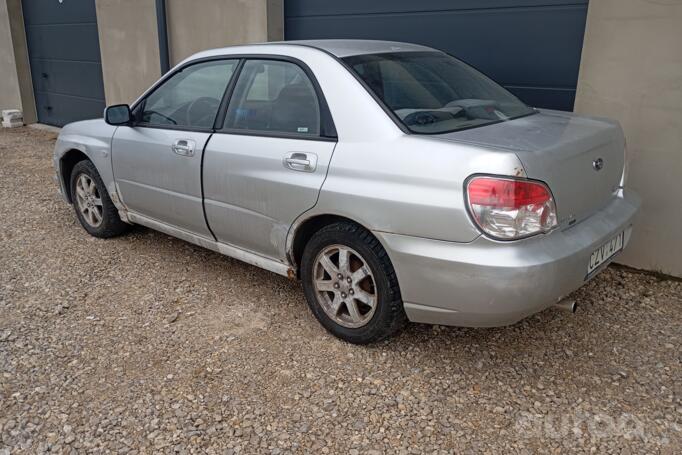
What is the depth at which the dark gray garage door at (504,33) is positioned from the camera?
4.62m

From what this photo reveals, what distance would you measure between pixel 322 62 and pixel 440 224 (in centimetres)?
122

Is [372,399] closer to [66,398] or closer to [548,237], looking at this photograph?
[548,237]

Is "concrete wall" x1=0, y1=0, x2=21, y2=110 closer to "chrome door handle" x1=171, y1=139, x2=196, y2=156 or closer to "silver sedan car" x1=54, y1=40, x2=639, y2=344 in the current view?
"silver sedan car" x1=54, y1=40, x2=639, y2=344

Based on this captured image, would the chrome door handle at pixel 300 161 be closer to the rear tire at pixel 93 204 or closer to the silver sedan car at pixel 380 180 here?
the silver sedan car at pixel 380 180

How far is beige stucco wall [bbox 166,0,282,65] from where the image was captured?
6.53 meters

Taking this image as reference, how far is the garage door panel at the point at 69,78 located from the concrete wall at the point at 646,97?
8.20m

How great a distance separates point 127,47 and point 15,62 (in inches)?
172

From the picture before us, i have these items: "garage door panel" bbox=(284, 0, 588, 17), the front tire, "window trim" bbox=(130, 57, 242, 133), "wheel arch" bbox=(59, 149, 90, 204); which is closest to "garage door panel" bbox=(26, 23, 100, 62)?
"garage door panel" bbox=(284, 0, 588, 17)

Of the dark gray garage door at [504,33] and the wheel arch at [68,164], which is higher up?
the dark gray garage door at [504,33]

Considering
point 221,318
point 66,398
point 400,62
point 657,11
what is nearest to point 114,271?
point 221,318

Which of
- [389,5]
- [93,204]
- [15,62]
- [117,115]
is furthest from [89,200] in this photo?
[15,62]

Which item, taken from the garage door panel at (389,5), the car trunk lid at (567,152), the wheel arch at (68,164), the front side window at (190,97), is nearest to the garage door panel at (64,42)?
the garage door panel at (389,5)

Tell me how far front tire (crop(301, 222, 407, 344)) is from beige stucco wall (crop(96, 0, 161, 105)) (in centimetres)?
592

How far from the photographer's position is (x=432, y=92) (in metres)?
3.29
